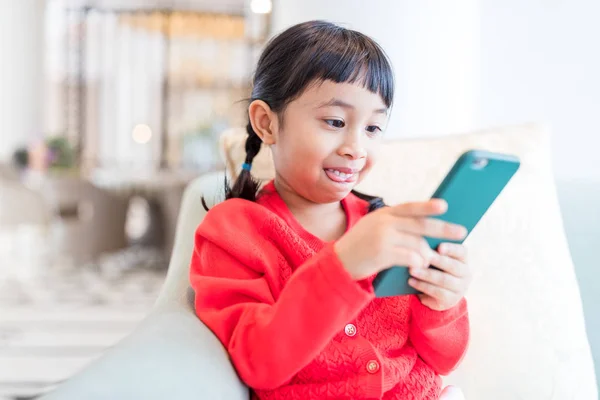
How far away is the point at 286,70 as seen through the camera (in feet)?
3.20

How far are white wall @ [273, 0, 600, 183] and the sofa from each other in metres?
0.71

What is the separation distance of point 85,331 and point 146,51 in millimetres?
6229

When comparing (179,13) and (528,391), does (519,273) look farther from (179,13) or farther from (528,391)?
(179,13)

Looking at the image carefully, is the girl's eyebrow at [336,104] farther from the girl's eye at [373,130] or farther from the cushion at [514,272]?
the cushion at [514,272]

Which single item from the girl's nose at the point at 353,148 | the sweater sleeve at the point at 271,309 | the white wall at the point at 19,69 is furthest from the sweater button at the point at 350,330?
the white wall at the point at 19,69

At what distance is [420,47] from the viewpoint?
2016 mm

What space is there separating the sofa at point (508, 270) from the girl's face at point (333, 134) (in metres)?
0.26

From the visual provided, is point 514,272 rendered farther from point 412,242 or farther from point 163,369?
point 163,369

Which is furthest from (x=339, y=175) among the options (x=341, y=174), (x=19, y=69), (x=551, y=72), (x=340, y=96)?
(x=19, y=69)

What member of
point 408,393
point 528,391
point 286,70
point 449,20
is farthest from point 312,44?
A: point 449,20

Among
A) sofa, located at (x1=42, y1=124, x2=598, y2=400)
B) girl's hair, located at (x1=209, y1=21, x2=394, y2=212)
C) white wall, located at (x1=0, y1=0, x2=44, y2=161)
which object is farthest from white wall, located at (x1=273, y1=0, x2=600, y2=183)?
white wall, located at (x1=0, y1=0, x2=44, y2=161)

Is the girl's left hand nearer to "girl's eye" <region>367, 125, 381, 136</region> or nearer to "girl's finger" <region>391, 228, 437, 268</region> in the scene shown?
"girl's finger" <region>391, 228, 437, 268</region>

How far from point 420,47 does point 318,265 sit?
1.36 m

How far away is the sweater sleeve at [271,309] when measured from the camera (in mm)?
781
